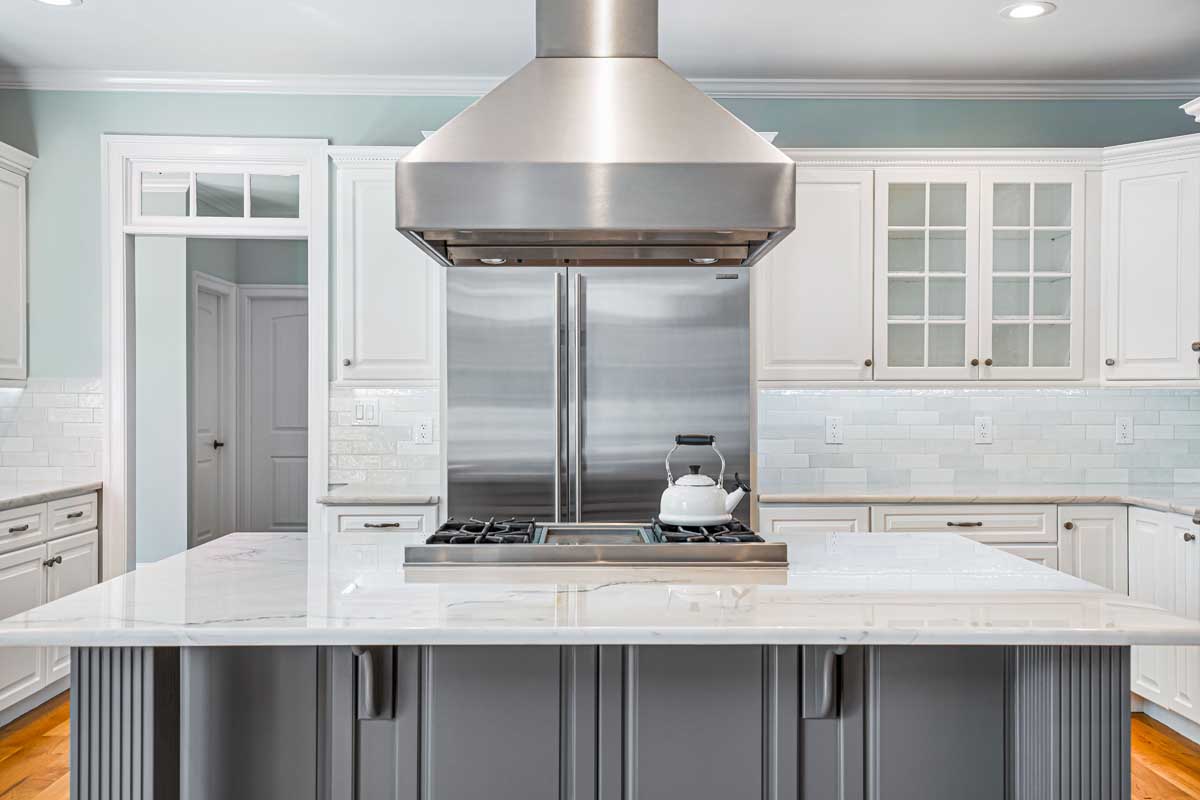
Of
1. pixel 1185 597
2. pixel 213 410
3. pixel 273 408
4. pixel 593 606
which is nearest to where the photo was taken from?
pixel 593 606

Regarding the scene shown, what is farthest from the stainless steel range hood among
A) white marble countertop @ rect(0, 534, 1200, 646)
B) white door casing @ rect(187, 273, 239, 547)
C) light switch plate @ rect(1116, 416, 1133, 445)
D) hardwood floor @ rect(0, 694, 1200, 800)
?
white door casing @ rect(187, 273, 239, 547)

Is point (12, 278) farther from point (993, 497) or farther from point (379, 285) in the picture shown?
point (993, 497)

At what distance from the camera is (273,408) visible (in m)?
6.94

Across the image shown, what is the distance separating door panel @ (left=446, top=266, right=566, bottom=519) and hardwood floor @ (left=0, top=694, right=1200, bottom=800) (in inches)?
65.4

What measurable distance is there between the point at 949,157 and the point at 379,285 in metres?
2.54

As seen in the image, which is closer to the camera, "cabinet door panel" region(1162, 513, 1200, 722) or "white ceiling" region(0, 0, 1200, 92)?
"cabinet door panel" region(1162, 513, 1200, 722)

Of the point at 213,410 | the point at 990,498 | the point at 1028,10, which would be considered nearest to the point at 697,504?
the point at 990,498

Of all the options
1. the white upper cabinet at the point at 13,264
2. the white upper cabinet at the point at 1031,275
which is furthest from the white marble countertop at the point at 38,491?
the white upper cabinet at the point at 1031,275

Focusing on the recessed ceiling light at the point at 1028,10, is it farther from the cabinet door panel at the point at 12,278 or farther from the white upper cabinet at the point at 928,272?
the cabinet door panel at the point at 12,278

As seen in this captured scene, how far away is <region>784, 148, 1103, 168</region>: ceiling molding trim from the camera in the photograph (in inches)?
154

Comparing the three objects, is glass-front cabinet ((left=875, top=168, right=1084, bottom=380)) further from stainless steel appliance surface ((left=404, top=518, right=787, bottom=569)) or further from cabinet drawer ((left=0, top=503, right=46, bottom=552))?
cabinet drawer ((left=0, top=503, right=46, bottom=552))

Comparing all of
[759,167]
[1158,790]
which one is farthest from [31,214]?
[1158,790]

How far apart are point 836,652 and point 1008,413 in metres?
2.90

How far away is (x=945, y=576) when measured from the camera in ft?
6.40
